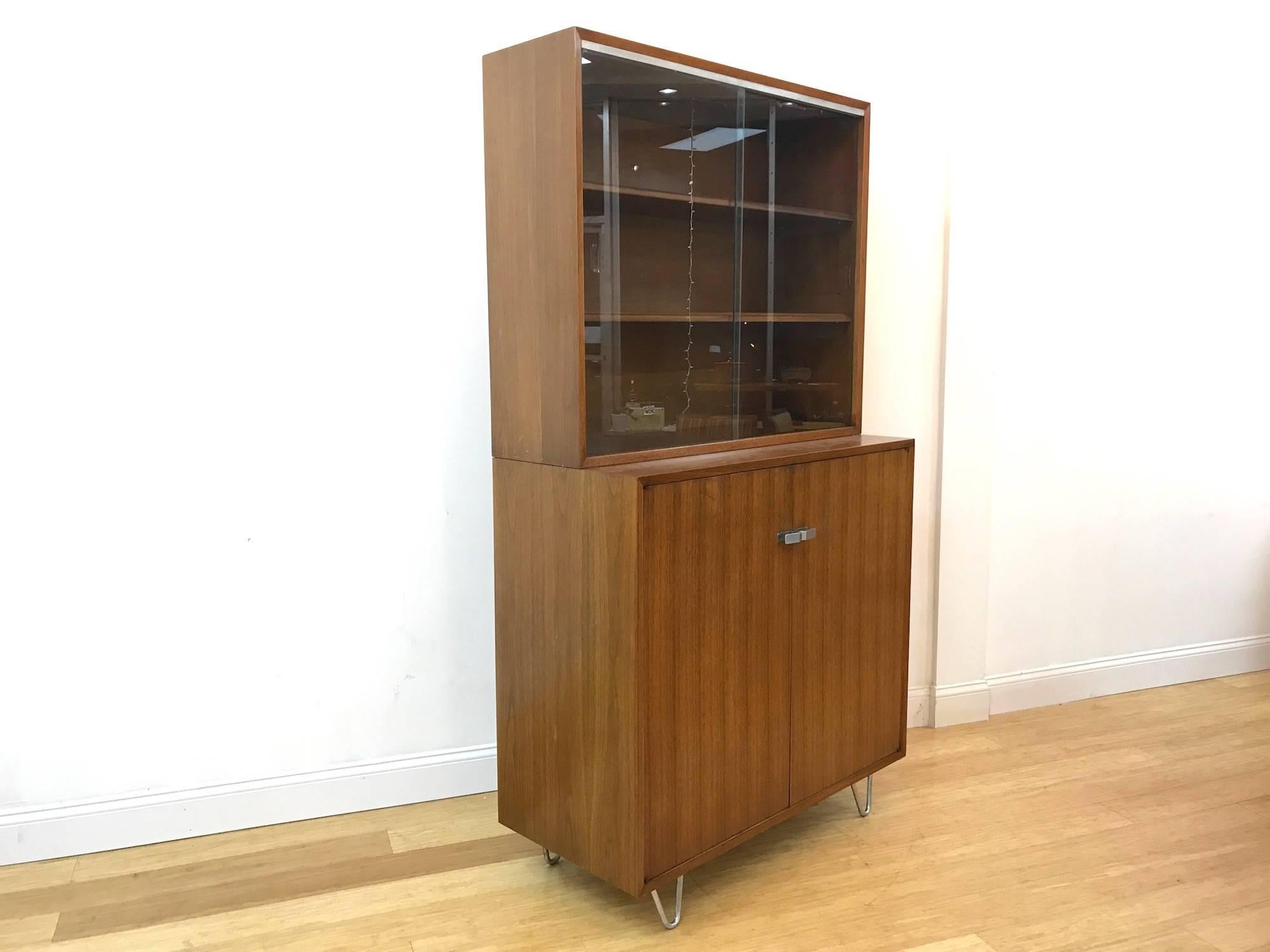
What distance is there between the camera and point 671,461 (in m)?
2.26

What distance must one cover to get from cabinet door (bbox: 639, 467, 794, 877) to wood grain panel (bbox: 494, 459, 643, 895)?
5 centimetres

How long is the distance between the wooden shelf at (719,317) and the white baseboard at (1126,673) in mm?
1508

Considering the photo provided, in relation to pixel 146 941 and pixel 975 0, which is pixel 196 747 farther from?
pixel 975 0

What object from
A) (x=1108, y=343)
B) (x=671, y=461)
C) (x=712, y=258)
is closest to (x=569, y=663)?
(x=671, y=461)

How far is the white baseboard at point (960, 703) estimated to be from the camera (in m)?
3.35

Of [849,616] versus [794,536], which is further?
[849,616]

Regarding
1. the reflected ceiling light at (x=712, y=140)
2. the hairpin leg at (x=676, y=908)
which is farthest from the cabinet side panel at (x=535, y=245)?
the hairpin leg at (x=676, y=908)

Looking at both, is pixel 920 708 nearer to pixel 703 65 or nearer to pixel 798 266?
pixel 798 266

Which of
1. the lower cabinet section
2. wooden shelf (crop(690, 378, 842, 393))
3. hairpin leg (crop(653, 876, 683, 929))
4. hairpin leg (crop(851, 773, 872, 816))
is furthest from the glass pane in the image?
hairpin leg (crop(653, 876, 683, 929))

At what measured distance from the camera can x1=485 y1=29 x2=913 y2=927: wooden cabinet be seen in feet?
6.90

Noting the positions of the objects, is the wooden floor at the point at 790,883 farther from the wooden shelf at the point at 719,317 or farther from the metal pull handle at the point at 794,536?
the wooden shelf at the point at 719,317

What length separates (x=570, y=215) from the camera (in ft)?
6.77

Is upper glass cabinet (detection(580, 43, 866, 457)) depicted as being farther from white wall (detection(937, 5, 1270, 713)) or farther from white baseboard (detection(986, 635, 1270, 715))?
white baseboard (detection(986, 635, 1270, 715))

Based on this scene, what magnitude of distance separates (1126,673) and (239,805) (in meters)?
2.92
